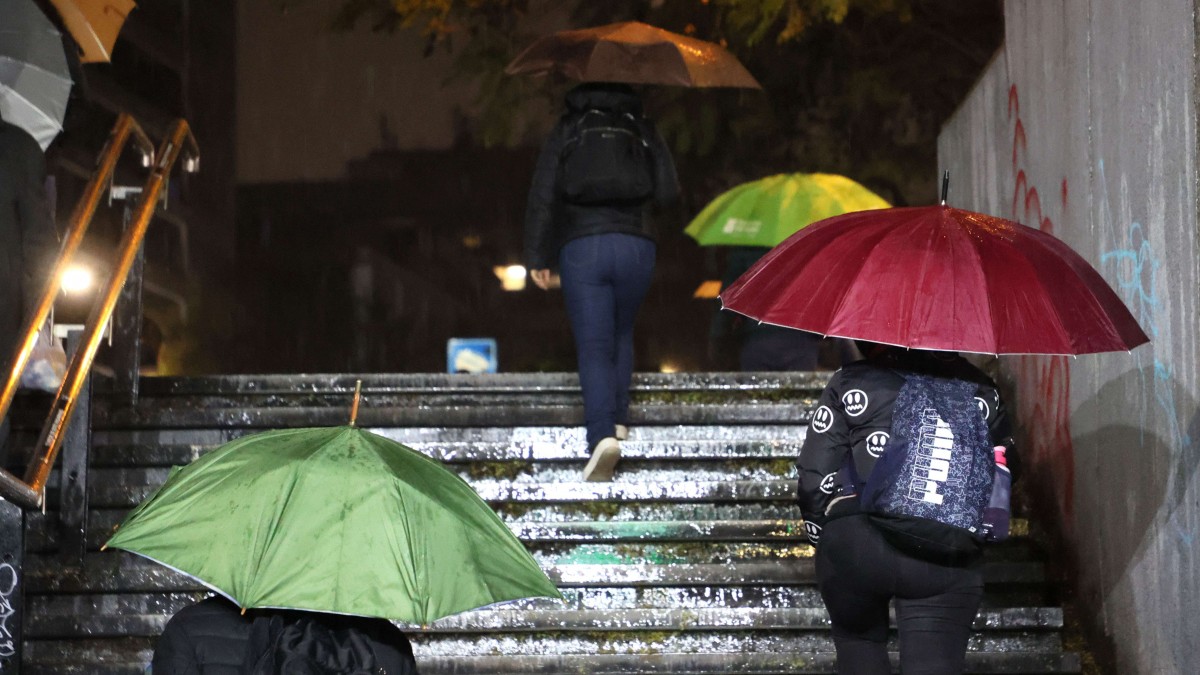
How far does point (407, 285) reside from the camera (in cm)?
2236

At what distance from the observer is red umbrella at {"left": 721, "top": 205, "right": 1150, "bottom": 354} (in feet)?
13.0

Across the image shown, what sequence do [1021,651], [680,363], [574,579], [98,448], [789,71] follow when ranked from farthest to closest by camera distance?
[680,363] → [789,71] → [98,448] → [574,579] → [1021,651]

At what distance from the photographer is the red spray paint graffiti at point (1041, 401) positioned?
657cm

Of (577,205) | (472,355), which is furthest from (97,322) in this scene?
(472,355)

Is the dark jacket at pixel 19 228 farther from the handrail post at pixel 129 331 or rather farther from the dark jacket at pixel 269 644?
the dark jacket at pixel 269 644

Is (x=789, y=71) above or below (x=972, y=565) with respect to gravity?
above

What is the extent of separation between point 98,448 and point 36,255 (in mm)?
1066

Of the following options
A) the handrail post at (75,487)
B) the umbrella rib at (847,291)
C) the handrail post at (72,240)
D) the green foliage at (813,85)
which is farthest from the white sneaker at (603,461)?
the green foliage at (813,85)

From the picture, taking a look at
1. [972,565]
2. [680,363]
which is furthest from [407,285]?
[972,565]

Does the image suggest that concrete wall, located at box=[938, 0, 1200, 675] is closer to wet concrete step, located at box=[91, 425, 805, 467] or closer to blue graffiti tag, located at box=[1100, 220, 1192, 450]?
blue graffiti tag, located at box=[1100, 220, 1192, 450]

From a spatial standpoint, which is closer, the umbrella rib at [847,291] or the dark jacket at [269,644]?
the dark jacket at [269,644]

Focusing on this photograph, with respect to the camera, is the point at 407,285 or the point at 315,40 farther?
the point at 407,285

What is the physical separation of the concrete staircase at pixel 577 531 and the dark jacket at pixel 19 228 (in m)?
0.87

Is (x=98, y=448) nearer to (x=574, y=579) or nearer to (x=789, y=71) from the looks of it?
(x=574, y=579)
